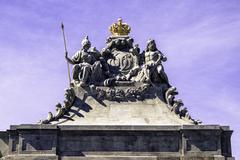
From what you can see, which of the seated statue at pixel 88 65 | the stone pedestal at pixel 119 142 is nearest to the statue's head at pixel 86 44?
the seated statue at pixel 88 65

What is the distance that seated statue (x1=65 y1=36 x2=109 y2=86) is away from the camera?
113 ft

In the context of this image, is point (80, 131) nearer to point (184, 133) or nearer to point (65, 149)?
point (65, 149)

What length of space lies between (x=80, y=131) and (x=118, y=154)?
2198 millimetres

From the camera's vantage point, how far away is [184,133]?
107ft

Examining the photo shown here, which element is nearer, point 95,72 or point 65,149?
point 65,149

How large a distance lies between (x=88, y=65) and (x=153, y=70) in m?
3.43

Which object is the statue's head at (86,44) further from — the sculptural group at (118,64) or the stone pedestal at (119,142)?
the stone pedestal at (119,142)

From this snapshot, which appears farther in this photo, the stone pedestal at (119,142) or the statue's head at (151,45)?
the statue's head at (151,45)

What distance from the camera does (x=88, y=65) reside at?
114 feet

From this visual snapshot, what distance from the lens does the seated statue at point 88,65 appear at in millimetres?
34594

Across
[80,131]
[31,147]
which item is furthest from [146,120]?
[31,147]

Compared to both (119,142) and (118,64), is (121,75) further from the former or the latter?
(119,142)

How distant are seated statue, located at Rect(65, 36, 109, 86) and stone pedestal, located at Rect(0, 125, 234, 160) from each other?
10.2 feet

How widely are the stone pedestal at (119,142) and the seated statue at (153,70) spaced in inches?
122
